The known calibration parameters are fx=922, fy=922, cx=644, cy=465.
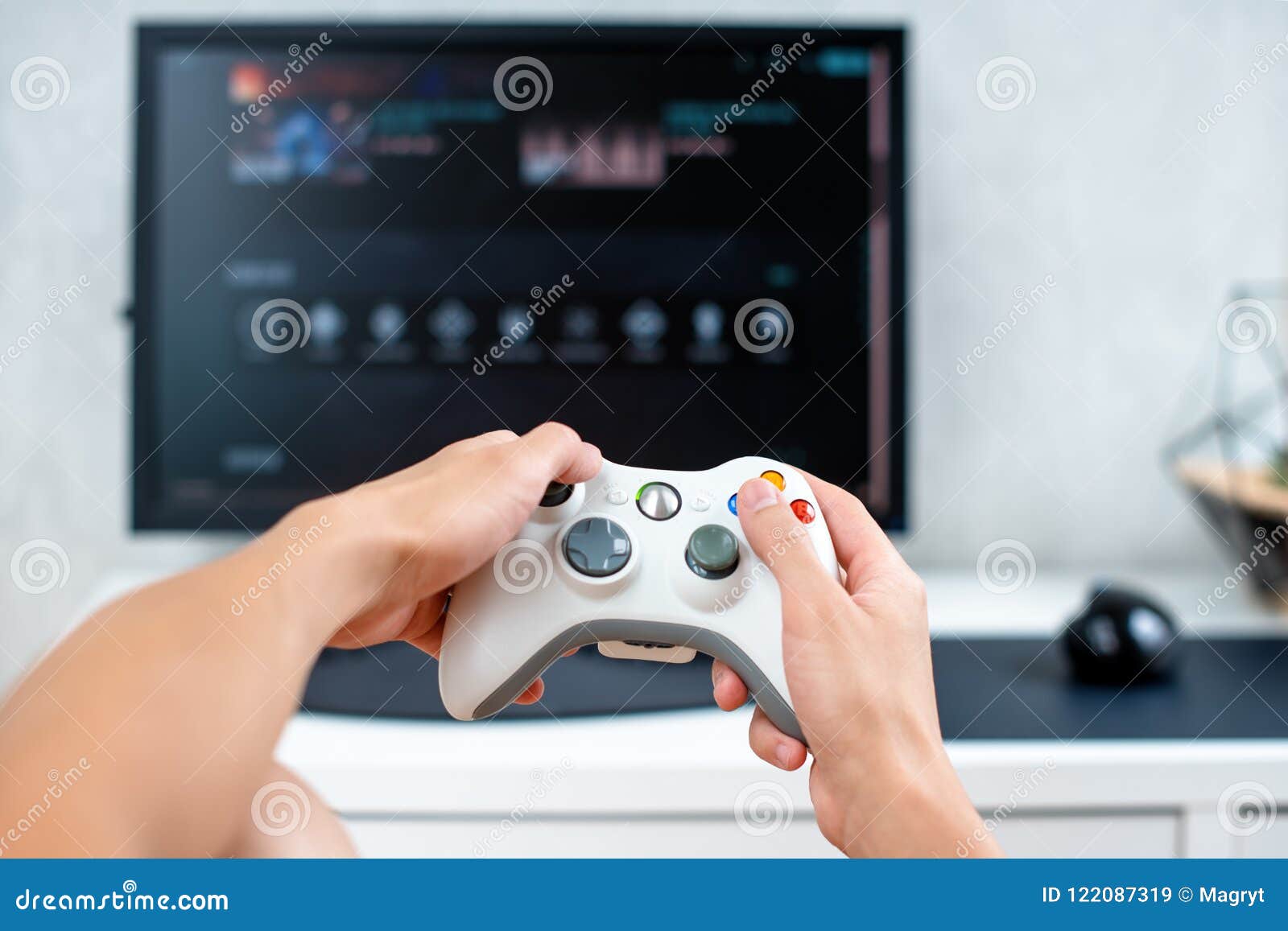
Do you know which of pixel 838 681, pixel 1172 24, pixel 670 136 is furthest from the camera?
pixel 1172 24

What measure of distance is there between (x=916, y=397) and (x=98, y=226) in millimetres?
1121

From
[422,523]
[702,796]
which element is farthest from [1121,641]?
[422,523]

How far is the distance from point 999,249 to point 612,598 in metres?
0.96

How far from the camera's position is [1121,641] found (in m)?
0.85

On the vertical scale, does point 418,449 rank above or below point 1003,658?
above

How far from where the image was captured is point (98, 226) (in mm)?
1224

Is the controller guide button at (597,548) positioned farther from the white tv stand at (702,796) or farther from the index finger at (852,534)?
the white tv stand at (702,796)

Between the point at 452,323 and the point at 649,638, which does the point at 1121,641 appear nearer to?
the point at 649,638

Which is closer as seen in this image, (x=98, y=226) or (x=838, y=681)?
(x=838, y=681)

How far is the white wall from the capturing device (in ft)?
3.99

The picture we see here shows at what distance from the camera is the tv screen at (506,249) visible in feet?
3.48

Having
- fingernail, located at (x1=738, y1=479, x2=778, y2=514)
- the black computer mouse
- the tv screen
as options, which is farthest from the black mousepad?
fingernail, located at (x1=738, y1=479, x2=778, y2=514)

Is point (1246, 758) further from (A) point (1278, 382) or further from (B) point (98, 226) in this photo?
(B) point (98, 226)

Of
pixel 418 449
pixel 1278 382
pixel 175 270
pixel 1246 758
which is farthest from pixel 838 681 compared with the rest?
pixel 1278 382
